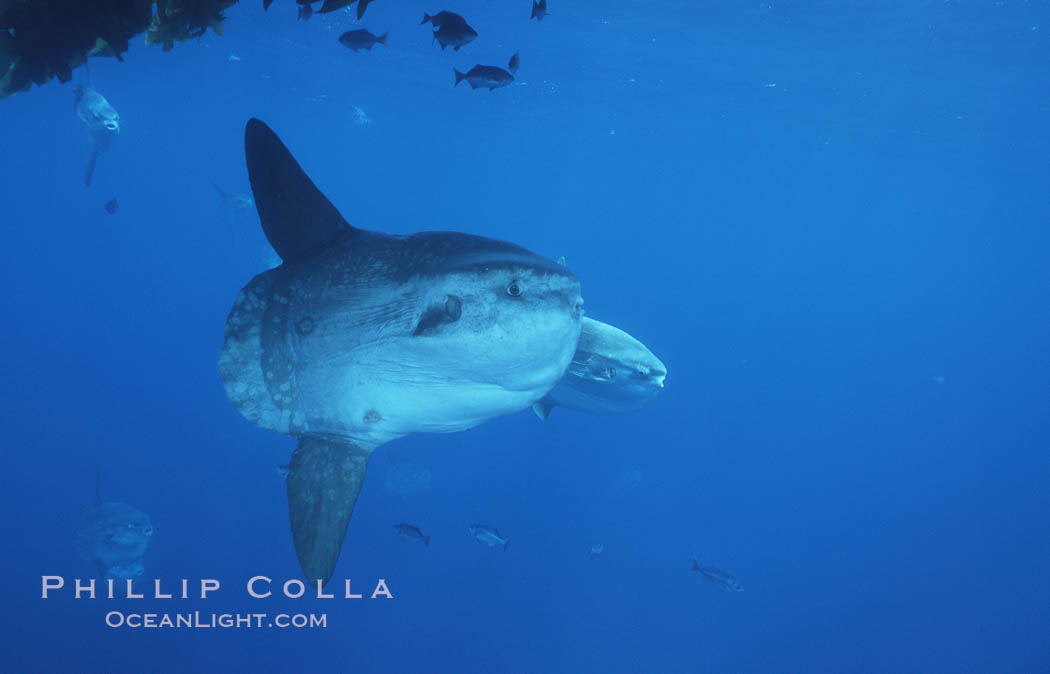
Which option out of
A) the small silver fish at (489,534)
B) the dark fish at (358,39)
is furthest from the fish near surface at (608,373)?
the dark fish at (358,39)

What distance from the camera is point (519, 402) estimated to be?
2.35 metres

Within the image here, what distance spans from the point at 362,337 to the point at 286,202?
29.3 inches

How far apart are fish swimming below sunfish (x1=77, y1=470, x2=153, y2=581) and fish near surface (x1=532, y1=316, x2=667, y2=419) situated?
693cm

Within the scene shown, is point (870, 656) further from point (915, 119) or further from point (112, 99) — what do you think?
point (112, 99)

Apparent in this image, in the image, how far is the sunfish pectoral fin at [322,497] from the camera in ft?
7.13

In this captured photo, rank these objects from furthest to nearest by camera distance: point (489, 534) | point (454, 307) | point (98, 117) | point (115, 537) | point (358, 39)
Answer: point (98, 117)
point (115, 537)
point (489, 534)
point (358, 39)
point (454, 307)

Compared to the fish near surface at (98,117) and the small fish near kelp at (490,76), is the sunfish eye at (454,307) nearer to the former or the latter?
the small fish near kelp at (490,76)

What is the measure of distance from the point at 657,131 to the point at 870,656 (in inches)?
996

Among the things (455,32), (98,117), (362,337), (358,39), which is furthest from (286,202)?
(98,117)

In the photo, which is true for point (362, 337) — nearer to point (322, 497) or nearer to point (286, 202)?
point (322, 497)

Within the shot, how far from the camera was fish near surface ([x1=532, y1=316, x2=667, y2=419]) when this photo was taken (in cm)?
516

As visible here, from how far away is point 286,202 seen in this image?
8.10 feet

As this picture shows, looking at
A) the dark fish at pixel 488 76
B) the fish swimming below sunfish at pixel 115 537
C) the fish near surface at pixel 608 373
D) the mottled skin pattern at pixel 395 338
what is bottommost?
the fish swimming below sunfish at pixel 115 537

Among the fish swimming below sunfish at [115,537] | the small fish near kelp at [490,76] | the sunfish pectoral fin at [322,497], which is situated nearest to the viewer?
the sunfish pectoral fin at [322,497]
